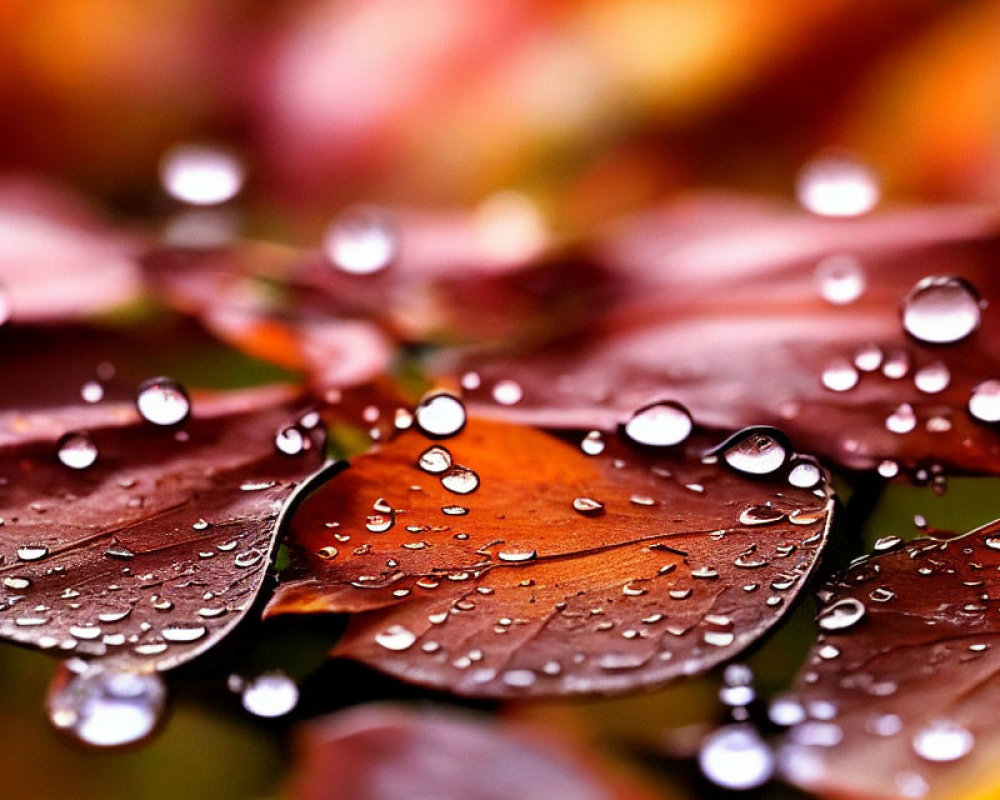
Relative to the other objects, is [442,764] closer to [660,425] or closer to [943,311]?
[660,425]

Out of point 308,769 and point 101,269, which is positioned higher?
point 101,269

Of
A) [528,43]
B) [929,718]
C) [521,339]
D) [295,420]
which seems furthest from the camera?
[528,43]

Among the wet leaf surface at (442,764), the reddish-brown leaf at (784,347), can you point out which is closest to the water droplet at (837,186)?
the reddish-brown leaf at (784,347)

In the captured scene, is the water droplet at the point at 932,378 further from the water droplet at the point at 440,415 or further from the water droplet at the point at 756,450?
the water droplet at the point at 440,415

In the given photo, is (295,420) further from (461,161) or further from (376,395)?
(461,161)

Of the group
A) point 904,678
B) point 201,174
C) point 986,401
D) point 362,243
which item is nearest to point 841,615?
point 904,678

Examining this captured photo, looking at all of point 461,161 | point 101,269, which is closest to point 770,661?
point 101,269
